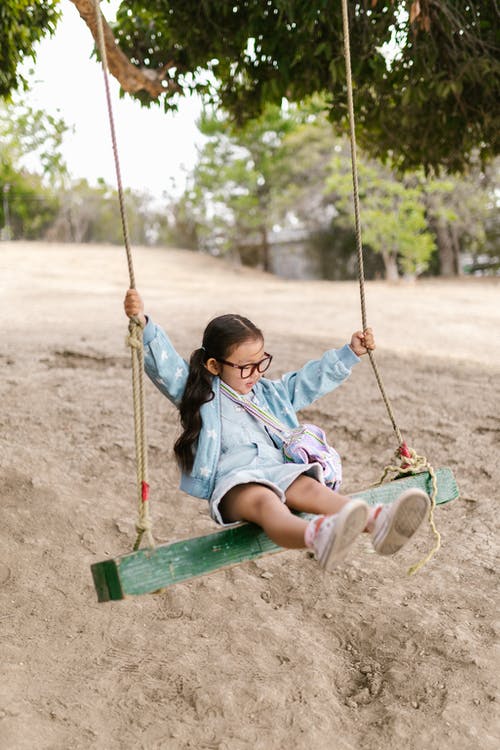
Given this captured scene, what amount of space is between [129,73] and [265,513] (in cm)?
397

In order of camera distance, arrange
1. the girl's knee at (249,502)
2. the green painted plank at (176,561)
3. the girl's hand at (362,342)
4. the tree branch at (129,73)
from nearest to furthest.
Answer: the green painted plank at (176,561) → the girl's knee at (249,502) → the girl's hand at (362,342) → the tree branch at (129,73)

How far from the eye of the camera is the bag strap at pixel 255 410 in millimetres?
2643

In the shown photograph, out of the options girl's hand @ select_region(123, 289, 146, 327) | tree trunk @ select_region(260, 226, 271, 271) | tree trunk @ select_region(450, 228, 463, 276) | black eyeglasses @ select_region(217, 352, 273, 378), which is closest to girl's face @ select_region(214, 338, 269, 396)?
black eyeglasses @ select_region(217, 352, 273, 378)

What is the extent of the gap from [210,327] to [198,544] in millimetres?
804

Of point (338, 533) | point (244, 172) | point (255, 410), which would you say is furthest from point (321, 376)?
point (244, 172)

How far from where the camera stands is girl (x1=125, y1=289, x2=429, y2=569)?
2.15m

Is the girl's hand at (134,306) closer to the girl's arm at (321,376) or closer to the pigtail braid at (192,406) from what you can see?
the pigtail braid at (192,406)

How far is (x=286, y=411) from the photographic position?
2.79 meters

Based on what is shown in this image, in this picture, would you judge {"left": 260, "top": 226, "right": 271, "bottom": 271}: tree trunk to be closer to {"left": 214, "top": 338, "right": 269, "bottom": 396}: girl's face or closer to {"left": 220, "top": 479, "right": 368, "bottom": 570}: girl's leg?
{"left": 214, "top": 338, "right": 269, "bottom": 396}: girl's face

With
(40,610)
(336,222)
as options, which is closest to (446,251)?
(336,222)

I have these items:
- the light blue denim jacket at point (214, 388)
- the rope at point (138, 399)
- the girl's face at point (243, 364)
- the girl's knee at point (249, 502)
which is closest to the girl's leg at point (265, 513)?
the girl's knee at point (249, 502)

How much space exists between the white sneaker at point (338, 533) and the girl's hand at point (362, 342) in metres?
0.87

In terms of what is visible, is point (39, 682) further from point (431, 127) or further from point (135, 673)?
point (431, 127)

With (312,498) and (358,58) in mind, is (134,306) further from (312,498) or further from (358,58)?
(358,58)
